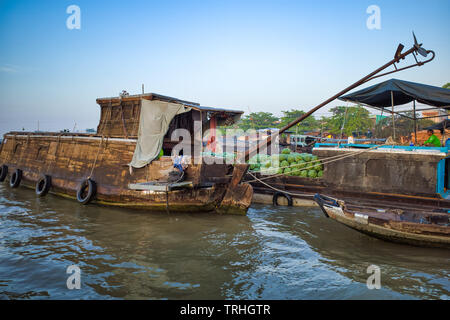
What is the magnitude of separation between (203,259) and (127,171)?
14.9 feet

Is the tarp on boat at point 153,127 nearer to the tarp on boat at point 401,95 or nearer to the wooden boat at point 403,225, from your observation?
the wooden boat at point 403,225

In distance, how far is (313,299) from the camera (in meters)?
4.12

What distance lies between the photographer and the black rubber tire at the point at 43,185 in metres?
10.4

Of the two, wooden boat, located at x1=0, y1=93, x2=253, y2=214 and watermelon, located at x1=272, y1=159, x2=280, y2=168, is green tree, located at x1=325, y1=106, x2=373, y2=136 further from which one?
wooden boat, located at x1=0, y1=93, x2=253, y2=214

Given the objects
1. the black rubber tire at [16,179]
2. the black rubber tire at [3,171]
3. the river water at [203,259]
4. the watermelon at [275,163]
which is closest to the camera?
the river water at [203,259]

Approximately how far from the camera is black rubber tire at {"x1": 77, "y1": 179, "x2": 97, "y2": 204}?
29.0 ft

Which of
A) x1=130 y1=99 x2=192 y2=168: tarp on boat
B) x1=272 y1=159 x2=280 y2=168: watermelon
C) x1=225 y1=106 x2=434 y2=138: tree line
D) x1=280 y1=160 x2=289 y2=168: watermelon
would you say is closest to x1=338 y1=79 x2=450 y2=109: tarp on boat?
x1=225 y1=106 x2=434 y2=138: tree line

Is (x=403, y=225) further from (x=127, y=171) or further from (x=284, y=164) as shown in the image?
(x=127, y=171)

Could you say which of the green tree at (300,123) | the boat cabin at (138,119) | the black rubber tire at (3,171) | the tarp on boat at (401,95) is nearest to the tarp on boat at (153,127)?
the boat cabin at (138,119)

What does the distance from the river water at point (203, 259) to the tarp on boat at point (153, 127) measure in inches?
74.4

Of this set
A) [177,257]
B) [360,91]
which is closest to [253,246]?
[177,257]

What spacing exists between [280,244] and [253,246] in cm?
64

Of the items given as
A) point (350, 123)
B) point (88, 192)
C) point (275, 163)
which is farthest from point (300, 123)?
point (88, 192)

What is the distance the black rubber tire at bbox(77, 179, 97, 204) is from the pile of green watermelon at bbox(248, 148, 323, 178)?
18.5 ft
